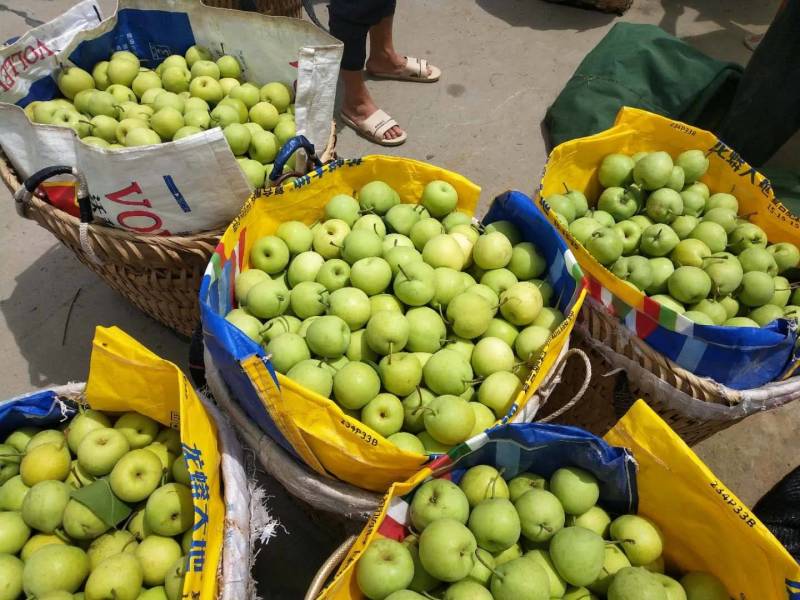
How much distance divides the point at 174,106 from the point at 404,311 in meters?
1.43

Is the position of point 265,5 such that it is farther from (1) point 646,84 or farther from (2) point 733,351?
(2) point 733,351

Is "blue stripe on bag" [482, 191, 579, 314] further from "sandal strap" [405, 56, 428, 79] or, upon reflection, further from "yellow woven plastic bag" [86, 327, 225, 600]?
"sandal strap" [405, 56, 428, 79]

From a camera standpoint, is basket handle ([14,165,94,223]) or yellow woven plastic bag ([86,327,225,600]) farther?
basket handle ([14,165,94,223])

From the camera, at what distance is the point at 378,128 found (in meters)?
3.54

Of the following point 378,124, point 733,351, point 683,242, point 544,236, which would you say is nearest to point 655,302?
point 733,351

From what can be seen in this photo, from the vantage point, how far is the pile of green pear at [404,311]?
159 cm

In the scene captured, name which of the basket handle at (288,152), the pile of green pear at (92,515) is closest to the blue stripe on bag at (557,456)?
the pile of green pear at (92,515)

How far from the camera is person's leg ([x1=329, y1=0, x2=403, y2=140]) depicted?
10.0 ft

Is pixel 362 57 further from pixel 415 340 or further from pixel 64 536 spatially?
pixel 64 536

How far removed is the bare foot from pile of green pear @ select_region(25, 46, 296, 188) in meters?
1.06

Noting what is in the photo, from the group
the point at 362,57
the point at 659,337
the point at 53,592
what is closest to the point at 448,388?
the point at 659,337

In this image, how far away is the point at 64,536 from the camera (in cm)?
148

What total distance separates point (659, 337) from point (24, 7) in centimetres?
530

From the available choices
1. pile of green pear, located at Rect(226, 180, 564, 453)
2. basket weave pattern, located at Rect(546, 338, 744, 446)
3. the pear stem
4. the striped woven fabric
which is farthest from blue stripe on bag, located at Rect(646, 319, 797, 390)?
the pear stem
